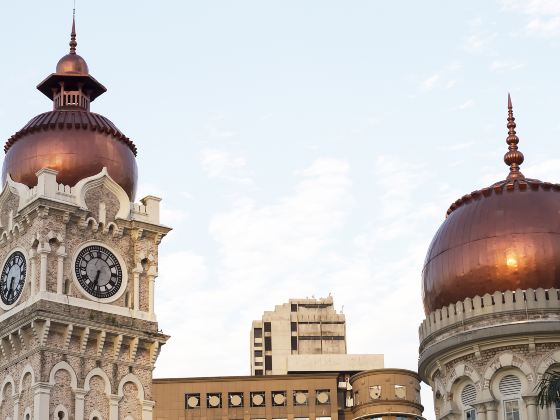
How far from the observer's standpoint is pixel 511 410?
51938mm

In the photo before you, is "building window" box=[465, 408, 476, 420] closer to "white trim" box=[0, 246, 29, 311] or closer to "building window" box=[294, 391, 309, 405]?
"white trim" box=[0, 246, 29, 311]

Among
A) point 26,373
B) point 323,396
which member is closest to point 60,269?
point 26,373

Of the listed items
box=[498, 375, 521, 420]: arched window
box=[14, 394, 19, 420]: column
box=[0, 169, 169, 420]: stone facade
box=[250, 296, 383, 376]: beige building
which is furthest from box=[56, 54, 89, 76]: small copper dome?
box=[250, 296, 383, 376]: beige building

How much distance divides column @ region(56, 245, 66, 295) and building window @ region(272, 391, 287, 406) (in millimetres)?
63779

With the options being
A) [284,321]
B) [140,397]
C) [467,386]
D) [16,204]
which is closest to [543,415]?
[467,386]

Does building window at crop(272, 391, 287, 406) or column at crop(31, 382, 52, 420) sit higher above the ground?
building window at crop(272, 391, 287, 406)

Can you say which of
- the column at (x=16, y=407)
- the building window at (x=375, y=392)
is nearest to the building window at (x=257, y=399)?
the building window at (x=375, y=392)

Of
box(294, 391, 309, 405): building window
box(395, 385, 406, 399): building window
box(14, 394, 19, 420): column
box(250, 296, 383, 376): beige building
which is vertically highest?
box(250, 296, 383, 376): beige building

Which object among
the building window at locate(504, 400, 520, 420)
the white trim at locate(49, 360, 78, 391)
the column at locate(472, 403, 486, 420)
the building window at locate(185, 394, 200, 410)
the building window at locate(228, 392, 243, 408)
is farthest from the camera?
the building window at locate(228, 392, 243, 408)

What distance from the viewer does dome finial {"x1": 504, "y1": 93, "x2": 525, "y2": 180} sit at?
56566mm

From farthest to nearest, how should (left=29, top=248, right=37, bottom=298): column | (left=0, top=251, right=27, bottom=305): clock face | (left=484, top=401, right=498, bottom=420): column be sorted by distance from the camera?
(left=0, top=251, right=27, bottom=305): clock face < (left=29, top=248, right=37, bottom=298): column < (left=484, top=401, right=498, bottom=420): column

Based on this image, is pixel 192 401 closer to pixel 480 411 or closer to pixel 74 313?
pixel 74 313

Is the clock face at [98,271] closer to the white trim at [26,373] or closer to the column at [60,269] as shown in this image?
the column at [60,269]

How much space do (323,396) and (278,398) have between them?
13.9 ft
